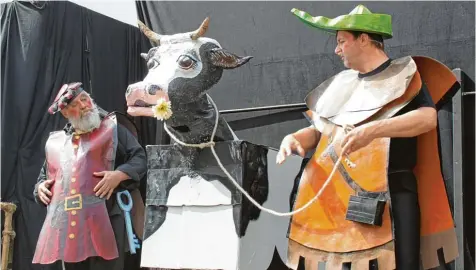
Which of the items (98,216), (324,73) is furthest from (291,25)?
(98,216)

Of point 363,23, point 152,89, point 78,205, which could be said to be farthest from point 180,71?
point 78,205

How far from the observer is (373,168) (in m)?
1.99

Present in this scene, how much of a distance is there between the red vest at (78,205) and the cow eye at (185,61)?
2.78 feet

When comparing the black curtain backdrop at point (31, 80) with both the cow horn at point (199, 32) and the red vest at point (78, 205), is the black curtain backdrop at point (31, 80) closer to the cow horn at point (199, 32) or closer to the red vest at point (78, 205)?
the red vest at point (78, 205)

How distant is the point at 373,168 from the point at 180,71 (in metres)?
0.81

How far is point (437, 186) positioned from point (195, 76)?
3.10 ft

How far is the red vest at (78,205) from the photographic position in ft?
9.43

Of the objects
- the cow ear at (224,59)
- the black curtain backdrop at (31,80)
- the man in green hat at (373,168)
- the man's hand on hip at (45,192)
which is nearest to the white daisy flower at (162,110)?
the cow ear at (224,59)

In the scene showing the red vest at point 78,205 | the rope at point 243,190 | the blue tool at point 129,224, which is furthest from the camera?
the blue tool at point 129,224

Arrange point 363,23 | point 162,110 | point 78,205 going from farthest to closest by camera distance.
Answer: point 78,205, point 162,110, point 363,23

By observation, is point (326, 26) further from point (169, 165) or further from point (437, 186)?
point (169, 165)

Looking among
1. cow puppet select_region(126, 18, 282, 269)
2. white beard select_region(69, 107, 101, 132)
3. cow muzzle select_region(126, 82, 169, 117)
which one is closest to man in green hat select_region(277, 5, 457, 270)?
cow puppet select_region(126, 18, 282, 269)

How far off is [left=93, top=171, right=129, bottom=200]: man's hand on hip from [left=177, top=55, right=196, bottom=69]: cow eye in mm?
813

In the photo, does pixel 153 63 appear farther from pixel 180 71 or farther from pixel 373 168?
pixel 373 168
